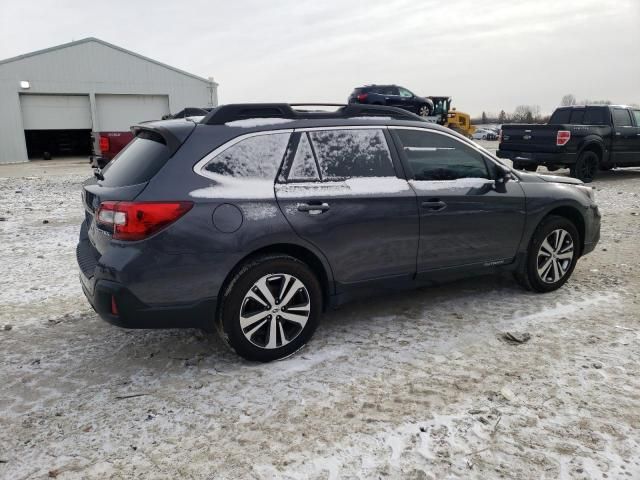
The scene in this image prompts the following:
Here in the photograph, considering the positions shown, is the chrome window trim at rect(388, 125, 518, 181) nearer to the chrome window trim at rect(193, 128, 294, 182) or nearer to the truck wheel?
the chrome window trim at rect(193, 128, 294, 182)

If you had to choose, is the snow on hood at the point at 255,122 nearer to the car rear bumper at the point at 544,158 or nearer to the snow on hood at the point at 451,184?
the snow on hood at the point at 451,184

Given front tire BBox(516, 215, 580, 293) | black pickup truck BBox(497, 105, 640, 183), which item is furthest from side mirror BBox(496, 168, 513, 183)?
black pickup truck BBox(497, 105, 640, 183)

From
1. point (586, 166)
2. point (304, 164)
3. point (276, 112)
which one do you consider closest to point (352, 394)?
point (304, 164)

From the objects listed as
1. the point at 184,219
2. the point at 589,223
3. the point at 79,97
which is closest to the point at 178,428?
the point at 184,219

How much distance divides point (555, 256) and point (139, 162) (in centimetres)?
373

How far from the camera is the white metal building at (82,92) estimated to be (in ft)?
82.4

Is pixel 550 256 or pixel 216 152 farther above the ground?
pixel 216 152

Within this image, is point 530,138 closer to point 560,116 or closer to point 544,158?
point 544,158

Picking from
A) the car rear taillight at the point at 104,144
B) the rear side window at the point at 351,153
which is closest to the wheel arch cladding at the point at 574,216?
the rear side window at the point at 351,153

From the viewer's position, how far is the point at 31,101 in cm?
2573

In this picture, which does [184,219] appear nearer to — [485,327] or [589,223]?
[485,327]

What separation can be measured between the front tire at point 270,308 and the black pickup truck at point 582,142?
1078 cm

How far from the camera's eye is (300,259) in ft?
11.9

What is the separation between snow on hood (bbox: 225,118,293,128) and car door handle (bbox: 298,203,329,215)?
61cm
